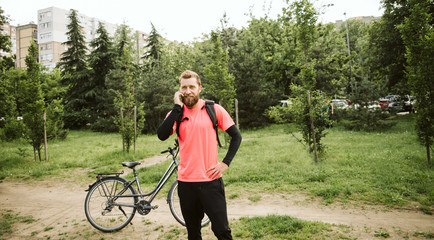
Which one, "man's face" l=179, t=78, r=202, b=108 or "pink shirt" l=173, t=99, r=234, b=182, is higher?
"man's face" l=179, t=78, r=202, b=108

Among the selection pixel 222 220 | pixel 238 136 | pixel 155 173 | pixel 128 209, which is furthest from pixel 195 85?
pixel 155 173

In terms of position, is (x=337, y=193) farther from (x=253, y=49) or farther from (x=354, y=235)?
(x=253, y=49)

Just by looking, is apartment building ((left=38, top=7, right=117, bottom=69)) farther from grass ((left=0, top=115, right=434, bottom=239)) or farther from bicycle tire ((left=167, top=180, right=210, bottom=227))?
bicycle tire ((left=167, top=180, right=210, bottom=227))

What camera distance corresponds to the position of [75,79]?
94.2 ft

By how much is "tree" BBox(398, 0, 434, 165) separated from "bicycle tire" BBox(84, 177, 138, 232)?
334 inches

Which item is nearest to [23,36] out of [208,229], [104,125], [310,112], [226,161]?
[104,125]

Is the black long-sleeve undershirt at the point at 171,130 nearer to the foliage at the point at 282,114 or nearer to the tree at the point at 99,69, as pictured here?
the foliage at the point at 282,114

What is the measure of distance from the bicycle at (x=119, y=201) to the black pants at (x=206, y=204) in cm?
204

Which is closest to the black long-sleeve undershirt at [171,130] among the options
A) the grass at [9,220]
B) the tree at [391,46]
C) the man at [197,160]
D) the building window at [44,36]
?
the man at [197,160]

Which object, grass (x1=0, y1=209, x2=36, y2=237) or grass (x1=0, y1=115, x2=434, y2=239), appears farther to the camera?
grass (x1=0, y1=209, x2=36, y2=237)

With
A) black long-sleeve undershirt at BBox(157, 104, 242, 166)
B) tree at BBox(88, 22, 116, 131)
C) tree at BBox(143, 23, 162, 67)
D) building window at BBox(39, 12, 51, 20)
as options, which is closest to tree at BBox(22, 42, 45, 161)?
black long-sleeve undershirt at BBox(157, 104, 242, 166)

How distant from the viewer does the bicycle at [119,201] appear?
15.1 feet

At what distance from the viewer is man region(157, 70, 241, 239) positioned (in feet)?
8.25

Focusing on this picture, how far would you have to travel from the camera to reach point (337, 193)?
5965 mm
